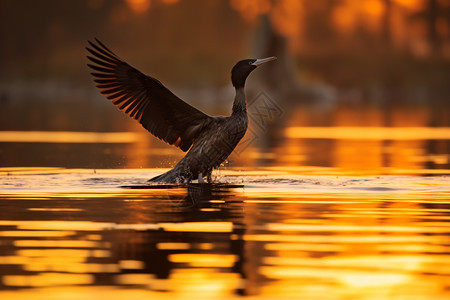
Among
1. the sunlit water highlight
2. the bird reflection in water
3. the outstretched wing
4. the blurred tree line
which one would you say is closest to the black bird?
the outstretched wing

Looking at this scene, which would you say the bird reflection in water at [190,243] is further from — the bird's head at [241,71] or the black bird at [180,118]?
the bird's head at [241,71]

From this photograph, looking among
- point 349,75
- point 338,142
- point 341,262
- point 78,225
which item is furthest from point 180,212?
point 349,75

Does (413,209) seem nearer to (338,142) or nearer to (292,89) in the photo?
(338,142)

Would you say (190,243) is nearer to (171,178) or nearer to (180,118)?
(171,178)

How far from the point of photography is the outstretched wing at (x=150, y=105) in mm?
14707

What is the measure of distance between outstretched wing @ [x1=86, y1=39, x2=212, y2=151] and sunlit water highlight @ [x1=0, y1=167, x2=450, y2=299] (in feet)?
3.15

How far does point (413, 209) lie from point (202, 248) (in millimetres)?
3377

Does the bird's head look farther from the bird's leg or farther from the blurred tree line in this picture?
the blurred tree line

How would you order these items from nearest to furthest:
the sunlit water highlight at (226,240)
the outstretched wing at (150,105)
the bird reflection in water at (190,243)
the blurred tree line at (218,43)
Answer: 1. the sunlit water highlight at (226,240)
2. the bird reflection in water at (190,243)
3. the outstretched wing at (150,105)
4. the blurred tree line at (218,43)

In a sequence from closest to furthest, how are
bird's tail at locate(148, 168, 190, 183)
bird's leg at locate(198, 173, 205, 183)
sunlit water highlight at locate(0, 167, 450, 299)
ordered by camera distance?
sunlit water highlight at locate(0, 167, 450, 299) → bird's tail at locate(148, 168, 190, 183) → bird's leg at locate(198, 173, 205, 183)

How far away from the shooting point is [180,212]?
11070 millimetres

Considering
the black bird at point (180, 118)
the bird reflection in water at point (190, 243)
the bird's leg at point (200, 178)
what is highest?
the black bird at point (180, 118)

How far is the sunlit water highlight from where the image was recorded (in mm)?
7340

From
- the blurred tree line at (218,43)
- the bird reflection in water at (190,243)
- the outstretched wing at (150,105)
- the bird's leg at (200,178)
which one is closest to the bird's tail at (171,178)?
the bird's leg at (200,178)
